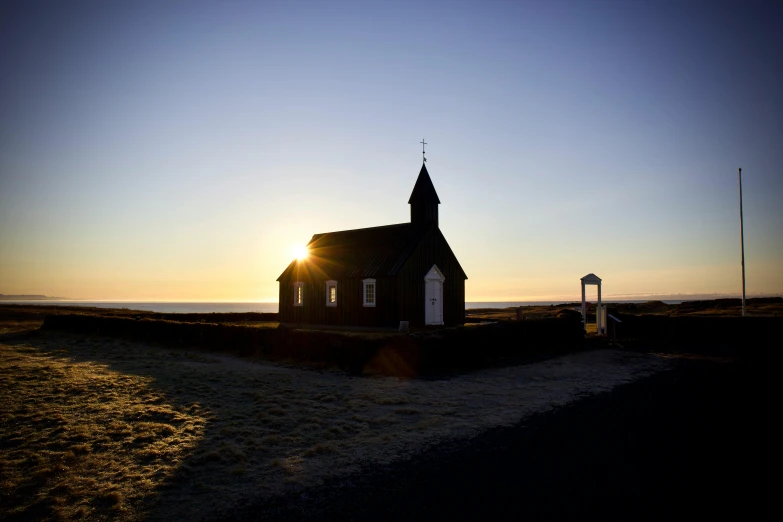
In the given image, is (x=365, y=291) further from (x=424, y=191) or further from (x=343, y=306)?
(x=424, y=191)

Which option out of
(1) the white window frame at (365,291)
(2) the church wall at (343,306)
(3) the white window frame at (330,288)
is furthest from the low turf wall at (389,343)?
(3) the white window frame at (330,288)

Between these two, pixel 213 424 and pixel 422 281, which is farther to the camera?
pixel 422 281

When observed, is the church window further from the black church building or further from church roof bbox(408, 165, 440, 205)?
church roof bbox(408, 165, 440, 205)

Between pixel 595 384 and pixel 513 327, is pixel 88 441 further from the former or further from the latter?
pixel 513 327

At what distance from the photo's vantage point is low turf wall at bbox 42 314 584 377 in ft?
51.2

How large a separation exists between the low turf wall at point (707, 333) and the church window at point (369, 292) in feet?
47.0

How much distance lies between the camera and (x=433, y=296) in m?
29.5

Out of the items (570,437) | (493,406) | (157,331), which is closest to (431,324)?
(157,331)

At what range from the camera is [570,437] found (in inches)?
332

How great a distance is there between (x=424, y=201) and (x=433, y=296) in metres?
6.44

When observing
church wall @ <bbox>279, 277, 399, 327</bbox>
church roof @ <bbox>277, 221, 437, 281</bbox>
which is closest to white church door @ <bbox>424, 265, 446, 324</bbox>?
church roof @ <bbox>277, 221, 437, 281</bbox>

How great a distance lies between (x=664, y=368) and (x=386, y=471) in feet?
45.5

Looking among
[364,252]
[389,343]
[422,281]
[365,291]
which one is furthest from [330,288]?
[389,343]

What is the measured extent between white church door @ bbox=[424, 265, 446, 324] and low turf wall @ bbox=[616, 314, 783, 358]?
10.5 m
